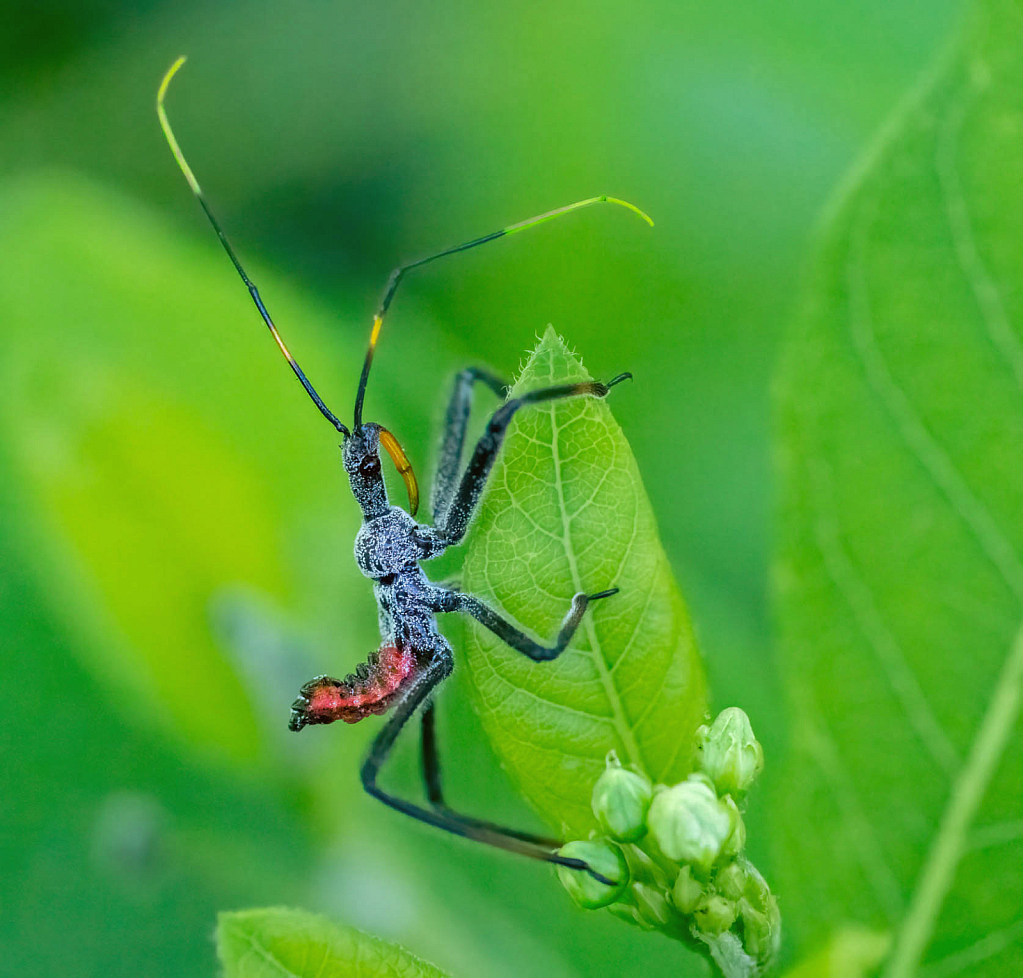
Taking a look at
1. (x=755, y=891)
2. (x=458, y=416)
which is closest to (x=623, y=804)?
(x=755, y=891)

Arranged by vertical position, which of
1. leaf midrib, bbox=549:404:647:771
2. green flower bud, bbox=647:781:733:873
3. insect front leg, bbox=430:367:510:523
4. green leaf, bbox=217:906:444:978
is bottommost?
green leaf, bbox=217:906:444:978

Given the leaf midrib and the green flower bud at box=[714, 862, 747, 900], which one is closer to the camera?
the green flower bud at box=[714, 862, 747, 900]

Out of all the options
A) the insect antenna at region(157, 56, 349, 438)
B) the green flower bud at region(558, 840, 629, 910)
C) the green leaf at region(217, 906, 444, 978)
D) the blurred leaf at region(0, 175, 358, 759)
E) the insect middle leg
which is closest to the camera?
the green leaf at region(217, 906, 444, 978)

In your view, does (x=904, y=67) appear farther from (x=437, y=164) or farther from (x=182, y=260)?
(x=182, y=260)

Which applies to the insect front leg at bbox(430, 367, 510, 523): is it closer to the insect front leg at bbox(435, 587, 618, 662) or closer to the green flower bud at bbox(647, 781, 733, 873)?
the insect front leg at bbox(435, 587, 618, 662)

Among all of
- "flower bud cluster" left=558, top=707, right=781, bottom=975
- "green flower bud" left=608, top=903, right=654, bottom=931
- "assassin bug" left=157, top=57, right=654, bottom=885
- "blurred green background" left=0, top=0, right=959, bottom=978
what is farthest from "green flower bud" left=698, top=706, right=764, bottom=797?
"blurred green background" left=0, top=0, right=959, bottom=978

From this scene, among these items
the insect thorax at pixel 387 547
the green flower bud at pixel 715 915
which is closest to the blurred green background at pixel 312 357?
the insect thorax at pixel 387 547

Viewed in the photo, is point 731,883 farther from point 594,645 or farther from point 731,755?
point 594,645
